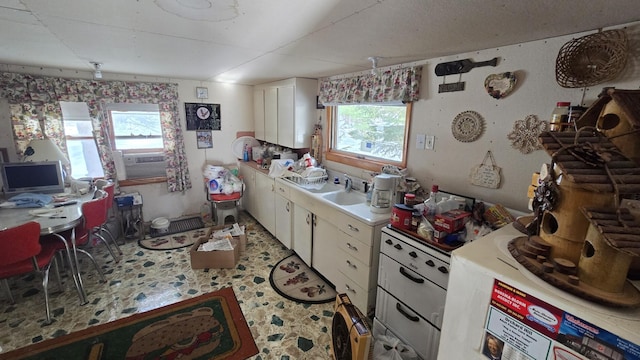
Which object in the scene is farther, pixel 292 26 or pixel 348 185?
pixel 348 185

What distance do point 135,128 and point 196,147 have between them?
76 centimetres

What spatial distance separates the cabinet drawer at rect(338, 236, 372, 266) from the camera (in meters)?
1.94

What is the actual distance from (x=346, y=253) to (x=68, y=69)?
362cm

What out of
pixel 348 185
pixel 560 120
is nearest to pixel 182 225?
pixel 348 185

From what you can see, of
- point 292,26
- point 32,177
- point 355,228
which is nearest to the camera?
point 292,26

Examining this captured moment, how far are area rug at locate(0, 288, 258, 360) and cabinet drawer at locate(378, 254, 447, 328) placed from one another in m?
1.04

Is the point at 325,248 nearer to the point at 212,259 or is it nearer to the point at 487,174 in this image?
the point at 212,259

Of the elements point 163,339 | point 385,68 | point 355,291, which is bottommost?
point 163,339

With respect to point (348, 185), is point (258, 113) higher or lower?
higher

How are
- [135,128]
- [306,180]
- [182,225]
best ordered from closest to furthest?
1. [306,180]
2. [135,128]
3. [182,225]

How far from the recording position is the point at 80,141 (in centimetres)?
319

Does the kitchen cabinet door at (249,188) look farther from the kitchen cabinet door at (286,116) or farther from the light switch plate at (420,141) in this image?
the light switch plate at (420,141)

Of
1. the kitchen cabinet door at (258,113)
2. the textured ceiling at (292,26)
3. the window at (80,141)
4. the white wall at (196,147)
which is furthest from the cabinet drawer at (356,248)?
the window at (80,141)

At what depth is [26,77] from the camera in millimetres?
2758
